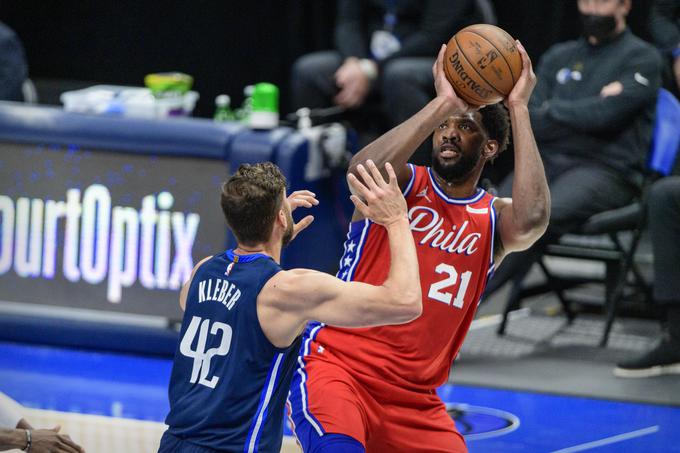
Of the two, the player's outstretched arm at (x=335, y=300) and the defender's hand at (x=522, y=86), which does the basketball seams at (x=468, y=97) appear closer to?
the defender's hand at (x=522, y=86)

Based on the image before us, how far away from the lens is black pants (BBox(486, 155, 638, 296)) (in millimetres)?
6836

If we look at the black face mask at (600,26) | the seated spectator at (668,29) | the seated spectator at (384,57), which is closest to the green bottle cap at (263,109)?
the seated spectator at (384,57)

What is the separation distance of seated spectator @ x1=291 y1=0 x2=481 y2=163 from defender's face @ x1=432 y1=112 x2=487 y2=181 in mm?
3269

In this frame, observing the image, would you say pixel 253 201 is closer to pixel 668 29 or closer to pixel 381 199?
pixel 381 199

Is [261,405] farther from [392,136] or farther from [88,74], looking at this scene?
[88,74]

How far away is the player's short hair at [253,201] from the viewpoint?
3.63m

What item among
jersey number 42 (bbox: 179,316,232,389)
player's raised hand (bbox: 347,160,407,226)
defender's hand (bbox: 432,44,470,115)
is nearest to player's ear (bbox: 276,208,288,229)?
player's raised hand (bbox: 347,160,407,226)

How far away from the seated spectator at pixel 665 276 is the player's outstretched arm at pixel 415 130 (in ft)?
9.15

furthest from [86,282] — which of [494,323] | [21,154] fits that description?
[494,323]

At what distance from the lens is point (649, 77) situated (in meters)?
6.94

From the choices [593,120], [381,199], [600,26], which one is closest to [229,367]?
[381,199]

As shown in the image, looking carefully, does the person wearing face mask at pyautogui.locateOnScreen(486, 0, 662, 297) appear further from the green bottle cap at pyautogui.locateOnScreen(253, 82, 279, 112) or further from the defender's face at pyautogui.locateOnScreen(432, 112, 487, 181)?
the defender's face at pyautogui.locateOnScreen(432, 112, 487, 181)

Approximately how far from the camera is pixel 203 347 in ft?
11.9

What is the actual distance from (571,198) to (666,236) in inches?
22.3
